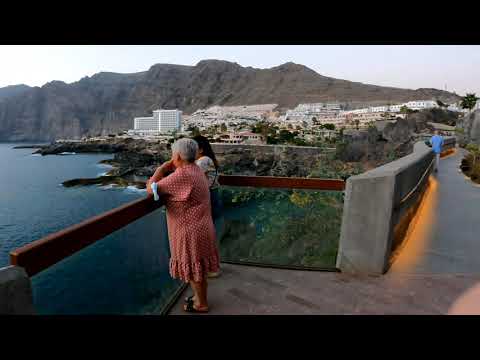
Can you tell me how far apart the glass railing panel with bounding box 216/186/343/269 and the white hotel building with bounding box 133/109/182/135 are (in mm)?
147619

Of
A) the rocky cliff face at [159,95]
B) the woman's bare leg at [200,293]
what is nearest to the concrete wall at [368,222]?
the woman's bare leg at [200,293]

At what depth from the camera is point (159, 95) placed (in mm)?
182000

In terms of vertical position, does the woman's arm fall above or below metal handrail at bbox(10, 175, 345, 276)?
above

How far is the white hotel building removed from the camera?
153125 mm

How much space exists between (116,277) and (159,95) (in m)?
190

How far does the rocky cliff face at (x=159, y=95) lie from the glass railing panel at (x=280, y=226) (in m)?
132

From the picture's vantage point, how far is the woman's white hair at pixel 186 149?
2229 millimetres

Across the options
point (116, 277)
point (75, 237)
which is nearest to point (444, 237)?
point (116, 277)

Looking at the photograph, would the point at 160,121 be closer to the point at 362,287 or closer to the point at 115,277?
the point at 362,287

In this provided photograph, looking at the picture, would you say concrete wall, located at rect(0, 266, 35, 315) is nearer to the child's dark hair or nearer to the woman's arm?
the woman's arm

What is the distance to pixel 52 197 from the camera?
51750 mm

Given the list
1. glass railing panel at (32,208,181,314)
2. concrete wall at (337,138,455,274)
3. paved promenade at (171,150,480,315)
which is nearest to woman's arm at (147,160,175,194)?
glass railing panel at (32,208,181,314)
